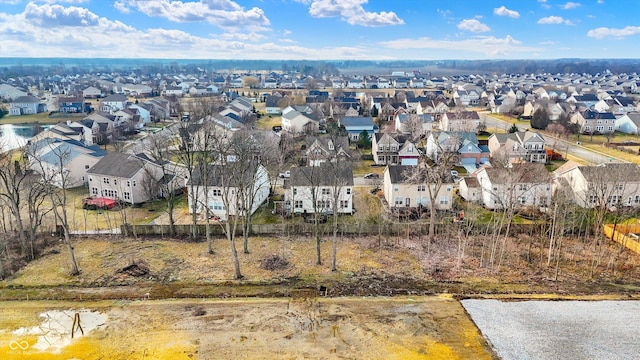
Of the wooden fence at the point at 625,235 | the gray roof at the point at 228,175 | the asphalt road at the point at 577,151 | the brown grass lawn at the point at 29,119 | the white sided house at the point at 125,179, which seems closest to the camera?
the gray roof at the point at 228,175

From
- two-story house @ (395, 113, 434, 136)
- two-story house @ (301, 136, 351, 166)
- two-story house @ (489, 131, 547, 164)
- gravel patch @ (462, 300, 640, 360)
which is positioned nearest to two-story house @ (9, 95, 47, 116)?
two-story house @ (301, 136, 351, 166)

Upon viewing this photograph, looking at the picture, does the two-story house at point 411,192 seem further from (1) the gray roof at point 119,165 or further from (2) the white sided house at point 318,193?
(1) the gray roof at point 119,165

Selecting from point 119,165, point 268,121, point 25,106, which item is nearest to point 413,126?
point 268,121

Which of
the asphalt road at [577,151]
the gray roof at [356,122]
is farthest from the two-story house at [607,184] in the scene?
the gray roof at [356,122]

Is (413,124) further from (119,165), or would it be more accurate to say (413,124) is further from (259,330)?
(259,330)

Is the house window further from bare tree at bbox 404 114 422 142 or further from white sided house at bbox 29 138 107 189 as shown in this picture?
bare tree at bbox 404 114 422 142

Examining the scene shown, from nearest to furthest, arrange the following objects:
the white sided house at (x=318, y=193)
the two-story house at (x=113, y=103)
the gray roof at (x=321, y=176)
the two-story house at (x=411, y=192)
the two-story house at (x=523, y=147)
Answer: the gray roof at (x=321, y=176) < the white sided house at (x=318, y=193) < the two-story house at (x=411, y=192) < the two-story house at (x=523, y=147) < the two-story house at (x=113, y=103)
